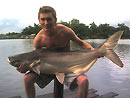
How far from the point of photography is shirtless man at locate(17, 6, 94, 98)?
9.54 ft

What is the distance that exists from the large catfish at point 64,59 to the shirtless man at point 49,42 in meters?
0.16

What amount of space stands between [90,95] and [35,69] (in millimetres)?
2807

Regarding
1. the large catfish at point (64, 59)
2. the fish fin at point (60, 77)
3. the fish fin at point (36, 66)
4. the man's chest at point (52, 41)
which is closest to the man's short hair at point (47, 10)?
the man's chest at point (52, 41)

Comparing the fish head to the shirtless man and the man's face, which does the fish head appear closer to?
the shirtless man

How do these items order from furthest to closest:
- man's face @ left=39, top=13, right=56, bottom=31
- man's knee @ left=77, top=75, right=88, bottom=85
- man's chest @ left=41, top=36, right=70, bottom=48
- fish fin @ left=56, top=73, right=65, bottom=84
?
man's chest @ left=41, top=36, right=70, bottom=48 → man's face @ left=39, top=13, right=56, bottom=31 → fish fin @ left=56, top=73, right=65, bottom=84 → man's knee @ left=77, top=75, right=88, bottom=85

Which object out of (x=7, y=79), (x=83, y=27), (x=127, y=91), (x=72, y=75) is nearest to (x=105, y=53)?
(x=72, y=75)

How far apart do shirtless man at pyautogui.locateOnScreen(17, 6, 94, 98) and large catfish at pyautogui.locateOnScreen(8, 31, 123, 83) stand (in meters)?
0.16

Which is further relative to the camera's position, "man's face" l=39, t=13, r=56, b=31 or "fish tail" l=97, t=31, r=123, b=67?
"man's face" l=39, t=13, r=56, b=31

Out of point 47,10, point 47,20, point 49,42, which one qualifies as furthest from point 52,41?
point 47,10

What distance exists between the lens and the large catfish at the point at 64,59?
2.94 metres

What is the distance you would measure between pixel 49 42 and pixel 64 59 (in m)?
0.54

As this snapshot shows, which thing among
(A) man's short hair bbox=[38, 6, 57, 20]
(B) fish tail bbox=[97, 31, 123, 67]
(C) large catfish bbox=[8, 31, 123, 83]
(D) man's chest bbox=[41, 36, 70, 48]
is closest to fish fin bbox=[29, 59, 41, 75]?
(C) large catfish bbox=[8, 31, 123, 83]

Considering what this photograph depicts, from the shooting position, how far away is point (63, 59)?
3055mm

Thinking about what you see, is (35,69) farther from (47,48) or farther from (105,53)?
(105,53)
